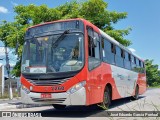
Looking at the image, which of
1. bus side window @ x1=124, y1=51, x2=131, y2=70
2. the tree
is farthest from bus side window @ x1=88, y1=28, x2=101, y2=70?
the tree

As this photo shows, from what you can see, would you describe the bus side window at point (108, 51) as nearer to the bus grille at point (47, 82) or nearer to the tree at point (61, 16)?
the bus grille at point (47, 82)

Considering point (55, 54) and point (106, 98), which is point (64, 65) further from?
point (106, 98)

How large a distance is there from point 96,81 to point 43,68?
201 cm

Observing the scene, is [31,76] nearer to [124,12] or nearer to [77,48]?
[77,48]

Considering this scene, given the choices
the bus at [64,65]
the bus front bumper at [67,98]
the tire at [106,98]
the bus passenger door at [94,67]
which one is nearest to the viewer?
the bus front bumper at [67,98]

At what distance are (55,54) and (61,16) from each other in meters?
12.7

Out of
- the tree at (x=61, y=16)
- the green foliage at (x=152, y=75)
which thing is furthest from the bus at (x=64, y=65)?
the green foliage at (x=152, y=75)

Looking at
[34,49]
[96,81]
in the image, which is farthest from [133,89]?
[34,49]

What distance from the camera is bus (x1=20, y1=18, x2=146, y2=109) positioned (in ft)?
31.9

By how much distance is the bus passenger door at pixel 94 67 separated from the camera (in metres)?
10.3

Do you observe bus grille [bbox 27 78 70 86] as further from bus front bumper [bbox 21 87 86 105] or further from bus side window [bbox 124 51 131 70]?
bus side window [bbox 124 51 131 70]

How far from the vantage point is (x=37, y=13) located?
2212 centimetres

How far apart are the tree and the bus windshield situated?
9.52m

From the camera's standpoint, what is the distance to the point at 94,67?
35.4 feet
